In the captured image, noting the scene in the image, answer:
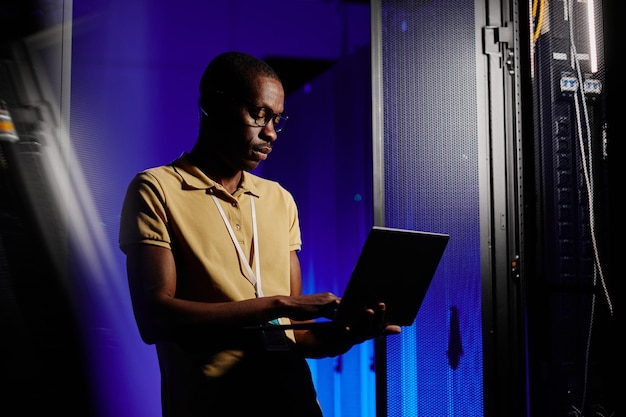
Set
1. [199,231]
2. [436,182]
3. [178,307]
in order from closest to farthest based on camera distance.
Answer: [178,307] → [199,231] → [436,182]

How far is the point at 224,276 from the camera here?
147cm

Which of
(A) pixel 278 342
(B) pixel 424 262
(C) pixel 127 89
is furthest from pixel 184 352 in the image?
(C) pixel 127 89

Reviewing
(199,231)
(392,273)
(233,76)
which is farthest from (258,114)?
(392,273)

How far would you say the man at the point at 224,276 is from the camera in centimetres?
139

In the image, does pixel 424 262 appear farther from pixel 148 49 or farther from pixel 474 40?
pixel 148 49

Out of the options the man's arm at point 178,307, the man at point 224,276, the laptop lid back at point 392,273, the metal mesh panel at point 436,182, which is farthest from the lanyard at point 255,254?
the metal mesh panel at point 436,182

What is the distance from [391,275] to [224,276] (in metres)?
0.42

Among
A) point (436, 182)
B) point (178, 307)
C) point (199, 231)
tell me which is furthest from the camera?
point (436, 182)

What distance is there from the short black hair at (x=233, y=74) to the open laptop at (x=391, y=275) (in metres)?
0.54

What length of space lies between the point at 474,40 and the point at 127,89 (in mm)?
1935

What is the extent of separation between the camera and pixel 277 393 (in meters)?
1.41

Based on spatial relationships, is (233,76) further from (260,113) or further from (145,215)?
(145,215)

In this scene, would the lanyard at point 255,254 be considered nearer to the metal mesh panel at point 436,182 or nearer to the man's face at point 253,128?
the man's face at point 253,128

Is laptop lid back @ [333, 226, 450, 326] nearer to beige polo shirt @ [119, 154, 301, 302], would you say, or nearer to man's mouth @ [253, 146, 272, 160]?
beige polo shirt @ [119, 154, 301, 302]
